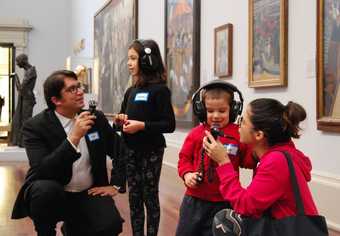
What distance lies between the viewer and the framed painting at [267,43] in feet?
20.1

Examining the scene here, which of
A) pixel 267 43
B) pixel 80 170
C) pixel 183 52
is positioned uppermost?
pixel 183 52

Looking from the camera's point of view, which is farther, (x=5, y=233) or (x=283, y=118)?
(x=5, y=233)

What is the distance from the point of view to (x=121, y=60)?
14.2 m

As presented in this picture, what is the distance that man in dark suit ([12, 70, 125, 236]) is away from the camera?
369 cm

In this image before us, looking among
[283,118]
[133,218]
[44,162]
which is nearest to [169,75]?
[133,218]

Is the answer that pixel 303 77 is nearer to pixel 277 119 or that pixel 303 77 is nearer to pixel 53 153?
pixel 53 153

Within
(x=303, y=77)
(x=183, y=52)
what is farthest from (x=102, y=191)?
(x=183, y=52)

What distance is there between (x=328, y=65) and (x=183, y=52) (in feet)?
13.8

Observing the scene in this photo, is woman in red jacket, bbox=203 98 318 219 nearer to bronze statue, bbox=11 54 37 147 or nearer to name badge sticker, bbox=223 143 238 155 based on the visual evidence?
name badge sticker, bbox=223 143 238 155

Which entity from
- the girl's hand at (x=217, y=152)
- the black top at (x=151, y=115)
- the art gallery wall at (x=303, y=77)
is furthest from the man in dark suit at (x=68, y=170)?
the art gallery wall at (x=303, y=77)

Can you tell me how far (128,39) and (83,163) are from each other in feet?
32.1

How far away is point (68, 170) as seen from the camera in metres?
3.80

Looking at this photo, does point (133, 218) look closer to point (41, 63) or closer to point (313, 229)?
point (313, 229)

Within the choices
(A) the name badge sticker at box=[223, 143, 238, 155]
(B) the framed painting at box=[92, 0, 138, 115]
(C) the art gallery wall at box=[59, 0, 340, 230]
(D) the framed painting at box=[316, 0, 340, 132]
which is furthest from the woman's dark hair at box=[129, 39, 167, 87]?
(B) the framed painting at box=[92, 0, 138, 115]
